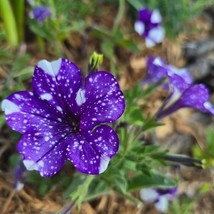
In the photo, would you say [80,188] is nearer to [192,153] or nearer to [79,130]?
[79,130]

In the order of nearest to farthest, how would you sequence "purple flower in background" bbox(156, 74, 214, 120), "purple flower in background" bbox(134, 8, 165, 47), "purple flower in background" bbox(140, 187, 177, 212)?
"purple flower in background" bbox(156, 74, 214, 120) → "purple flower in background" bbox(140, 187, 177, 212) → "purple flower in background" bbox(134, 8, 165, 47)

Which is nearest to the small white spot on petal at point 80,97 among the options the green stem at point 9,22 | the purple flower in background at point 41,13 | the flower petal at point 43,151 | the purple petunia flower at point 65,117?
the purple petunia flower at point 65,117

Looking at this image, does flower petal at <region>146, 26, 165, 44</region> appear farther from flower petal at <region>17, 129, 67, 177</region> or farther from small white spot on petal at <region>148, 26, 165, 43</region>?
flower petal at <region>17, 129, 67, 177</region>

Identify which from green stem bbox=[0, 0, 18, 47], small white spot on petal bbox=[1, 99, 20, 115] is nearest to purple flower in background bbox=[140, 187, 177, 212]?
small white spot on petal bbox=[1, 99, 20, 115]

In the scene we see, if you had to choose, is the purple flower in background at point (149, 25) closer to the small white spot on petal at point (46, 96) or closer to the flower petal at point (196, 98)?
the flower petal at point (196, 98)

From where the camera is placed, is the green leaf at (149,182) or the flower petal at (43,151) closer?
the flower petal at (43,151)

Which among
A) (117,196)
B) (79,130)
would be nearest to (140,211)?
(117,196)

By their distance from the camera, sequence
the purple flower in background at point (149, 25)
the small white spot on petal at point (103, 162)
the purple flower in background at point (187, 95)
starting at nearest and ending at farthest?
the small white spot on petal at point (103, 162) < the purple flower in background at point (187, 95) < the purple flower in background at point (149, 25)
